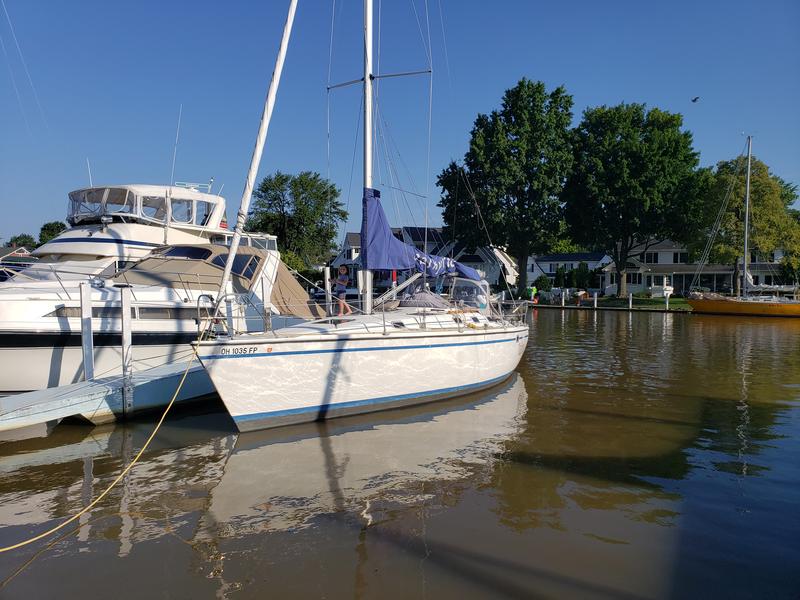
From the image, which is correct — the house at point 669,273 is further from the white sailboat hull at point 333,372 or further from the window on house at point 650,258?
the white sailboat hull at point 333,372

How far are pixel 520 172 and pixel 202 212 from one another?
3373 cm

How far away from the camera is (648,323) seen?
Result: 29.9 meters

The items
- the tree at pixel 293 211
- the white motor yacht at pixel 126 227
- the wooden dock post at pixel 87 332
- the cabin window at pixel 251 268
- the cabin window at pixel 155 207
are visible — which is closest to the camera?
the wooden dock post at pixel 87 332

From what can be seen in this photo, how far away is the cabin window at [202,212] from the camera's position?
16.3m

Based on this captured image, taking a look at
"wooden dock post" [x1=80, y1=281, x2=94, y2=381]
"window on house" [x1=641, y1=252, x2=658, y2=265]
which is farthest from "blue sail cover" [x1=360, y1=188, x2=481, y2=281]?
"window on house" [x1=641, y1=252, x2=658, y2=265]

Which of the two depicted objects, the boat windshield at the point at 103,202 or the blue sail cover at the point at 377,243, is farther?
the boat windshield at the point at 103,202

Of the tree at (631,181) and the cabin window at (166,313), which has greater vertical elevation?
the tree at (631,181)

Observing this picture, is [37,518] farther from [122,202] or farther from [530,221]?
[530,221]

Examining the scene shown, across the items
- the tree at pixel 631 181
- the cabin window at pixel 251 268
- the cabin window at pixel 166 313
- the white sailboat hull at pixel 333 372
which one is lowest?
the white sailboat hull at pixel 333 372

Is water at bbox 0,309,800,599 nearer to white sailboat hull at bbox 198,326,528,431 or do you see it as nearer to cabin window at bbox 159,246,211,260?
white sailboat hull at bbox 198,326,528,431

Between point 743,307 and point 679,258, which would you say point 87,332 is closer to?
point 743,307

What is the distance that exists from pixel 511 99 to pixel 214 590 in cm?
4900

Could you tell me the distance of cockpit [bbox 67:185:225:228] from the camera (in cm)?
1506

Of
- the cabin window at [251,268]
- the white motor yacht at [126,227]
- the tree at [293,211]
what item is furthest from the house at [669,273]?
the cabin window at [251,268]
